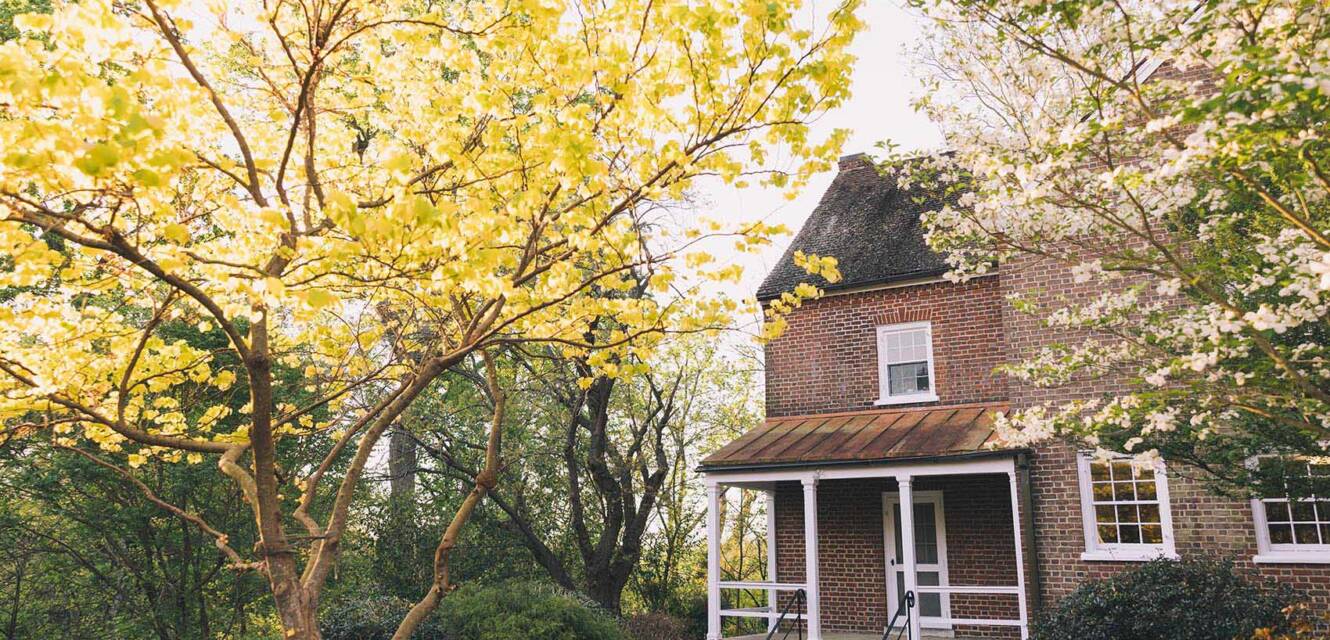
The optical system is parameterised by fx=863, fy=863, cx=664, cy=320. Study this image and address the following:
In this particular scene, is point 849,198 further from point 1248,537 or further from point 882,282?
point 1248,537

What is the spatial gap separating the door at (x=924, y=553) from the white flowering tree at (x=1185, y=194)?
4512 mm

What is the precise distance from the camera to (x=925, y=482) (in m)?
14.1

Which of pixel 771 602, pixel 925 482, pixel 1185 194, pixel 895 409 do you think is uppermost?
pixel 1185 194

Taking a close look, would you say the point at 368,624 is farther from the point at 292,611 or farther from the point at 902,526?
the point at 292,611

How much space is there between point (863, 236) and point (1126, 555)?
7.01 metres

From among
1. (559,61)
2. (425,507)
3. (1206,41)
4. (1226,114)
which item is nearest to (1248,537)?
(1206,41)

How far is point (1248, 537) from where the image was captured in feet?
35.8

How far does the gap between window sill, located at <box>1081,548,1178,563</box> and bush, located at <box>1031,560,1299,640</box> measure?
652 millimetres

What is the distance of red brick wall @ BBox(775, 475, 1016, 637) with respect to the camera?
43.2 ft

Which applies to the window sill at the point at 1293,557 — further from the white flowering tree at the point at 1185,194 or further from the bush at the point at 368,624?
the bush at the point at 368,624

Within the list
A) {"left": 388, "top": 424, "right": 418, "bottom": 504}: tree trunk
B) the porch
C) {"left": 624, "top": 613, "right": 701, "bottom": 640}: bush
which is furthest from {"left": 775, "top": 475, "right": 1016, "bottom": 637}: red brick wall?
{"left": 388, "top": 424, "right": 418, "bottom": 504}: tree trunk

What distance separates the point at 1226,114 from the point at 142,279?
6756 mm

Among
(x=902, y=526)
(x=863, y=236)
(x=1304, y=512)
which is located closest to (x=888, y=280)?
(x=863, y=236)

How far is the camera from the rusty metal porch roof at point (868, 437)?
12.3 meters
